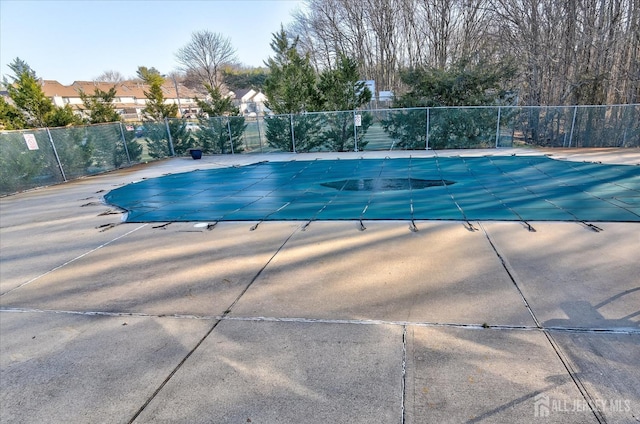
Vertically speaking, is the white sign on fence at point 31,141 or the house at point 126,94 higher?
the house at point 126,94

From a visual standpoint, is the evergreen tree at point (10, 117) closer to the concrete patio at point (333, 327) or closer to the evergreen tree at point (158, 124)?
the evergreen tree at point (158, 124)

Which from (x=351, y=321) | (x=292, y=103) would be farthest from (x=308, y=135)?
(x=351, y=321)

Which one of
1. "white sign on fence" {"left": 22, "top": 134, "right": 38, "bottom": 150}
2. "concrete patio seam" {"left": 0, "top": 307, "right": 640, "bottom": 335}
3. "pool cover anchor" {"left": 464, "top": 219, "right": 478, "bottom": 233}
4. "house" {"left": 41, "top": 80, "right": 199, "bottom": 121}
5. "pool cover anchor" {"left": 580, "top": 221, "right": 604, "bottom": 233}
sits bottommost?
"pool cover anchor" {"left": 580, "top": 221, "right": 604, "bottom": 233}

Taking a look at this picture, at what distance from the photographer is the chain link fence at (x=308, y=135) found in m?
10.4

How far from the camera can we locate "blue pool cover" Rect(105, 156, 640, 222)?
5465 mm

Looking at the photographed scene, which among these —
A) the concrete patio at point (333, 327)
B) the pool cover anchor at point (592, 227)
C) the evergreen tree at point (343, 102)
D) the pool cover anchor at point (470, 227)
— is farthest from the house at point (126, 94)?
the pool cover anchor at point (592, 227)

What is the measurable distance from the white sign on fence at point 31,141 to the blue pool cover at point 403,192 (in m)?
3.54

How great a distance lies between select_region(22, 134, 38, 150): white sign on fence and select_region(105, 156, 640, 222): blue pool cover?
11.6 feet

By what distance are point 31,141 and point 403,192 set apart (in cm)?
1077

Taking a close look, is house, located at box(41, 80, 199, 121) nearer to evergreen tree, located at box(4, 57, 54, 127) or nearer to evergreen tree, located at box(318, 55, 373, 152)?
evergreen tree, located at box(4, 57, 54, 127)

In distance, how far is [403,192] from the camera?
6875 millimetres

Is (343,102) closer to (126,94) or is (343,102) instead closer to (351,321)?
(351,321)

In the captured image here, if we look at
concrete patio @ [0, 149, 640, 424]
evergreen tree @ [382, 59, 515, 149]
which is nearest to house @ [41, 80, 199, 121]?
evergreen tree @ [382, 59, 515, 149]

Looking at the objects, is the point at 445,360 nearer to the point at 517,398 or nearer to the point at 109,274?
the point at 517,398
